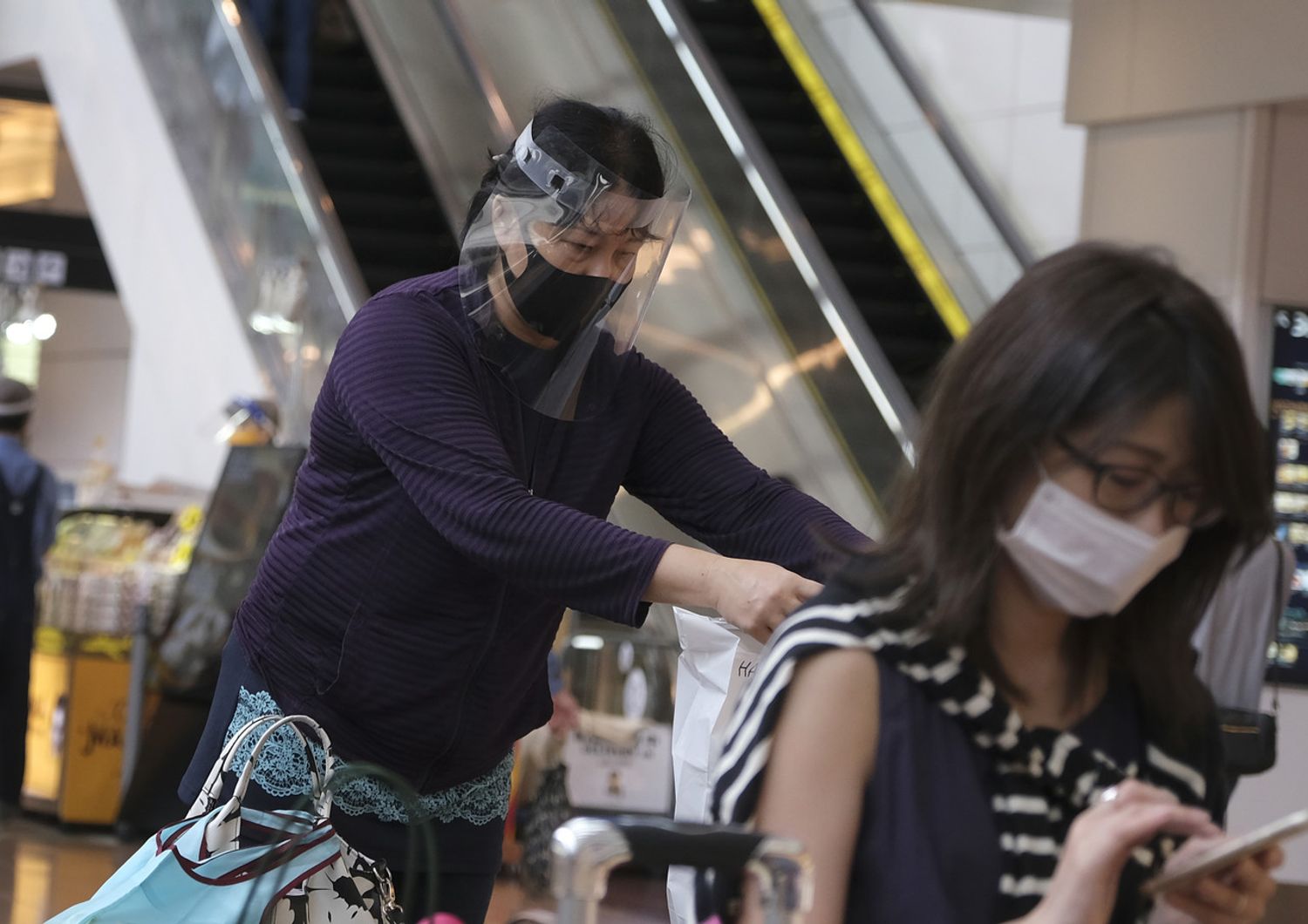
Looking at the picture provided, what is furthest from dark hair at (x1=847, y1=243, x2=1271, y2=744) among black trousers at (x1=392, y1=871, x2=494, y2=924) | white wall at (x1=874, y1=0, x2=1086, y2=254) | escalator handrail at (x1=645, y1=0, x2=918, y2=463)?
white wall at (x1=874, y1=0, x2=1086, y2=254)

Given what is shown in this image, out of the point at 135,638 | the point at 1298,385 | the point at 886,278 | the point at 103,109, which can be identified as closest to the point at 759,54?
the point at 886,278

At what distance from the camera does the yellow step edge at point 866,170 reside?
9961 millimetres

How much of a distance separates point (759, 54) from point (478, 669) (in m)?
9.84

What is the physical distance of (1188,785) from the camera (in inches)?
60.2

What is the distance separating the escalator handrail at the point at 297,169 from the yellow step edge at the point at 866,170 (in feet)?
10.2

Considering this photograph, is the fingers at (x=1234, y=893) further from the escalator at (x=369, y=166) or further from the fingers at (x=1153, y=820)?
the escalator at (x=369, y=166)

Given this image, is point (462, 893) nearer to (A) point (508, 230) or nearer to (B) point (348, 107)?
(A) point (508, 230)

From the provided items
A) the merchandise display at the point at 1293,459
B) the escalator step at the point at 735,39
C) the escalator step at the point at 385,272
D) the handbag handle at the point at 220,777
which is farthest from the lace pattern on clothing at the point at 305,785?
the escalator step at the point at 735,39

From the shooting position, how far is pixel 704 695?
2.18 meters

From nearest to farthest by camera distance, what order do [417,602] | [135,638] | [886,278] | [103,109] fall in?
[417,602] → [135,638] → [886,278] → [103,109]

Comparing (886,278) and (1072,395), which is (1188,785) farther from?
(886,278)

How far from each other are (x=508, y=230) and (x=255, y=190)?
7.58 m

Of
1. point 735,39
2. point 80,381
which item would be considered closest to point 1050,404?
point 735,39

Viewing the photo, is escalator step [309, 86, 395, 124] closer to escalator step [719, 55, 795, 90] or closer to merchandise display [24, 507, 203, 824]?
escalator step [719, 55, 795, 90]
